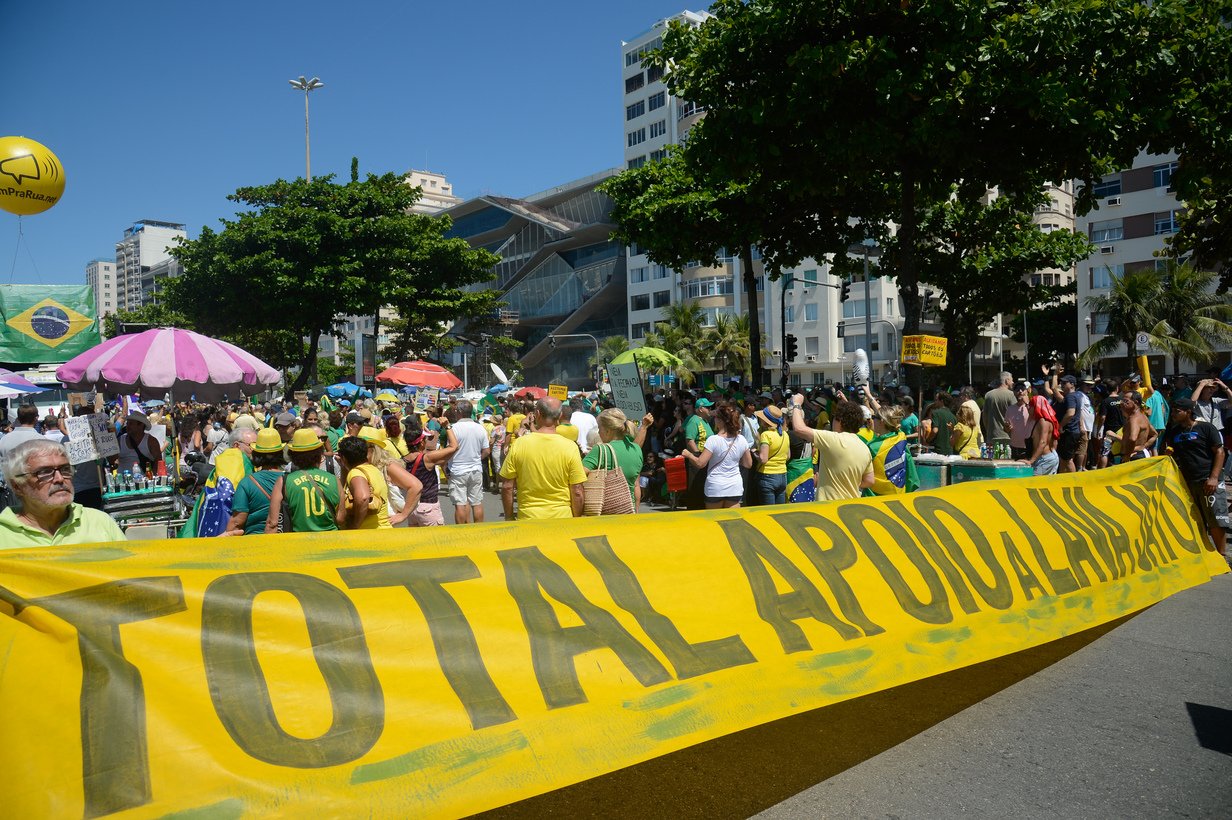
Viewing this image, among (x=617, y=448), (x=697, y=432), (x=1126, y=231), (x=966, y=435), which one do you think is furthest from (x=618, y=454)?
(x=1126, y=231)

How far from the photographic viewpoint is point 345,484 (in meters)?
5.67

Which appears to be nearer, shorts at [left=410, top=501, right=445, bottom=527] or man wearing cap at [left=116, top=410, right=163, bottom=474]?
shorts at [left=410, top=501, right=445, bottom=527]

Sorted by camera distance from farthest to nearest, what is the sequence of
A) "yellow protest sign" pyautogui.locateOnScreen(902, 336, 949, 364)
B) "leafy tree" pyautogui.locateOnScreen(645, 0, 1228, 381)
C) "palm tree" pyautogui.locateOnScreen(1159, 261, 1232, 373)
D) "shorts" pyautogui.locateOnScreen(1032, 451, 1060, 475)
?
"palm tree" pyautogui.locateOnScreen(1159, 261, 1232, 373)
"yellow protest sign" pyautogui.locateOnScreen(902, 336, 949, 364)
"leafy tree" pyautogui.locateOnScreen(645, 0, 1228, 381)
"shorts" pyautogui.locateOnScreen(1032, 451, 1060, 475)

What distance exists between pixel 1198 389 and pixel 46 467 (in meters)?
14.2

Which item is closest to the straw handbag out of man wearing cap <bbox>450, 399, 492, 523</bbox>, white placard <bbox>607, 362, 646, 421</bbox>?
man wearing cap <bbox>450, 399, 492, 523</bbox>

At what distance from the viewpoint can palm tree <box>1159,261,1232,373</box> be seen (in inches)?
1502

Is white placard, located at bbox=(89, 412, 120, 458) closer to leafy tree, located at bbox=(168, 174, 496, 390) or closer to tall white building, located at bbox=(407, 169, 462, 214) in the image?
leafy tree, located at bbox=(168, 174, 496, 390)

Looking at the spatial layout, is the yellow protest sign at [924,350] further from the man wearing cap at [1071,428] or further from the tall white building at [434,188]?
the tall white building at [434,188]

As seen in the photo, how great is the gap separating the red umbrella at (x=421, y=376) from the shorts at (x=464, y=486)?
14046 millimetres

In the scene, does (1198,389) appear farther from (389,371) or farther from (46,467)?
(389,371)

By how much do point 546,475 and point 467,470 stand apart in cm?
361

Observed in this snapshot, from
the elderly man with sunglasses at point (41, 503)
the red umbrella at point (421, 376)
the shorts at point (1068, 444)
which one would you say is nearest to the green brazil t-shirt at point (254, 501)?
the elderly man with sunglasses at point (41, 503)

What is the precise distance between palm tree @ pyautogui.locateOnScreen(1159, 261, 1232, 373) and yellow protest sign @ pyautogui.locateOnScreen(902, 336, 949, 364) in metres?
31.5

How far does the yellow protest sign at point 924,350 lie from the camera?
13633 millimetres
